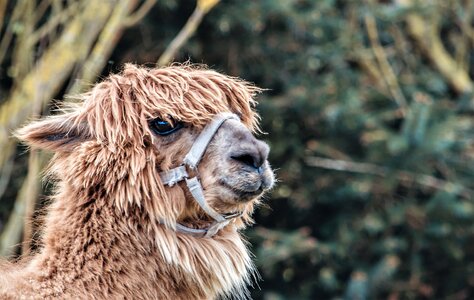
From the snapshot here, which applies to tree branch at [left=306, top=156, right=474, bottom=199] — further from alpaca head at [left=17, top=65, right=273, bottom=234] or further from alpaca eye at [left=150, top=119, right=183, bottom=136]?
alpaca eye at [left=150, top=119, right=183, bottom=136]

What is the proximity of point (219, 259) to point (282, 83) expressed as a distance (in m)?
7.89

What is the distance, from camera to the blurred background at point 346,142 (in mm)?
11555

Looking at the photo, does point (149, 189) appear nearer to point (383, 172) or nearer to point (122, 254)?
point (122, 254)

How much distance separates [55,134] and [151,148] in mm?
486

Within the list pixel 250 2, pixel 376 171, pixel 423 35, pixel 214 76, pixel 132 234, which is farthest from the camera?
pixel 423 35

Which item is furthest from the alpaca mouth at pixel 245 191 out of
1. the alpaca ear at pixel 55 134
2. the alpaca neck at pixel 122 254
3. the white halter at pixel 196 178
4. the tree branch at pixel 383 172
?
the tree branch at pixel 383 172

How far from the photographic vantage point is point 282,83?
12367mm

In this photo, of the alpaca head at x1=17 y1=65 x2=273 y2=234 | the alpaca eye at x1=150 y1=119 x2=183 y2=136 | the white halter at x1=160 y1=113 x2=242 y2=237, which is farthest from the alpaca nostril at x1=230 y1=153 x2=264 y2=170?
the alpaca eye at x1=150 y1=119 x2=183 y2=136

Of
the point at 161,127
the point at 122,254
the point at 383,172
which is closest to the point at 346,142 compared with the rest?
the point at 383,172

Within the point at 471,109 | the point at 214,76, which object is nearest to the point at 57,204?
the point at 214,76

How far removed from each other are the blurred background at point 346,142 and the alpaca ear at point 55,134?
20.8ft

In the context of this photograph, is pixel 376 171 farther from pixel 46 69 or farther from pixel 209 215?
pixel 209 215

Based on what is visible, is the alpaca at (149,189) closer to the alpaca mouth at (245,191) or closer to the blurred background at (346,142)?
the alpaca mouth at (245,191)

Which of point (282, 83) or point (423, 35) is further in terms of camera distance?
point (423, 35)
